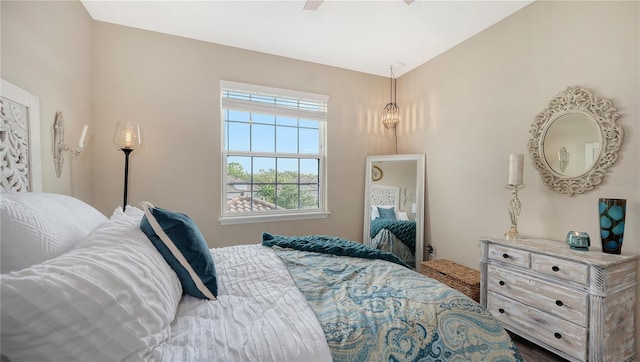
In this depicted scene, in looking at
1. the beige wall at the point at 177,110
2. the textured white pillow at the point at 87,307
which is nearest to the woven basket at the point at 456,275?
the beige wall at the point at 177,110

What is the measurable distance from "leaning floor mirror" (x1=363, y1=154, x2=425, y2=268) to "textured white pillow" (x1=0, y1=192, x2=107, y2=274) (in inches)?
116

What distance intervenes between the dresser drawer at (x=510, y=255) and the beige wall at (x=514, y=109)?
0.41 m

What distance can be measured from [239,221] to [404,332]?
7.70 feet

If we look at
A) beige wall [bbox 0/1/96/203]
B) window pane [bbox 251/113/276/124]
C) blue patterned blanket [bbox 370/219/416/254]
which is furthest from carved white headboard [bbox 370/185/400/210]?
beige wall [bbox 0/1/96/203]

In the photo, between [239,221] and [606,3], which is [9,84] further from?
[606,3]

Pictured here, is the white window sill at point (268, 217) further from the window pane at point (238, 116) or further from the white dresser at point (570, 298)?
the white dresser at point (570, 298)

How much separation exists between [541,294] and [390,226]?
5.44 ft

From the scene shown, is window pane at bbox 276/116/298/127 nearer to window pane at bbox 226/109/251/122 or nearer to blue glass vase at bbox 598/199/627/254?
window pane at bbox 226/109/251/122

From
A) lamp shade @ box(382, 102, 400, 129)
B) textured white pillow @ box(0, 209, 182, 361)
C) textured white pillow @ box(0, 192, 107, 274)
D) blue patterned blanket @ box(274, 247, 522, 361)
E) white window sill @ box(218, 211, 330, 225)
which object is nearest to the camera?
textured white pillow @ box(0, 209, 182, 361)

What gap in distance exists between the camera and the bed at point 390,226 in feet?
10.7

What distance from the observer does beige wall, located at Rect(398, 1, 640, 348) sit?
1.75m

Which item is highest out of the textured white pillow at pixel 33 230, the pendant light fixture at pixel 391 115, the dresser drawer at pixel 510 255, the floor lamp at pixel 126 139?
the pendant light fixture at pixel 391 115

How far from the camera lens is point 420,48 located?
2.96m

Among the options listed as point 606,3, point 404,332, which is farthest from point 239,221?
point 606,3
